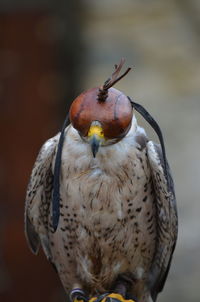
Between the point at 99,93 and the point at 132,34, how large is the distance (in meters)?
3.56

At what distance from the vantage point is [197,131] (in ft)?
20.2

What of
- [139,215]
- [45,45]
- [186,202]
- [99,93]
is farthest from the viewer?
[45,45]

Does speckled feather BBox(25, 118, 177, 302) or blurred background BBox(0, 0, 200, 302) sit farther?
blurred background BBox(0, 0, 200, 302)

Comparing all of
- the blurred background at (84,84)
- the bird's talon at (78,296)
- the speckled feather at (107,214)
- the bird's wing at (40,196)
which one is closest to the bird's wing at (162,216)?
the speckled feather at (107,214)

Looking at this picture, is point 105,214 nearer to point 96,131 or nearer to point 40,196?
point 40,196

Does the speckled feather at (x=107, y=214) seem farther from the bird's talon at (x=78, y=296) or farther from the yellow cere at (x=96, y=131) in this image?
the yellow cere at (x=96, y=131)

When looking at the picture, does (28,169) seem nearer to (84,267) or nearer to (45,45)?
(45,45)

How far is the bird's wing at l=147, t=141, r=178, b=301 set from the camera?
335 centimetres

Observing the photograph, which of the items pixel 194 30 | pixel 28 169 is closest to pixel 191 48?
pixel 194 30

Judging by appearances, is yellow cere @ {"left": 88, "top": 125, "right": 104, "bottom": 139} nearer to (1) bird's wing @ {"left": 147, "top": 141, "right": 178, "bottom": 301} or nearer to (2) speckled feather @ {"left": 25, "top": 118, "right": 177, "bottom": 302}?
(2) speckled feather @ {"left": 25, "top": 118, "right": 177, "bottom": 302}

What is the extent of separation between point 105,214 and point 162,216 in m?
0.29

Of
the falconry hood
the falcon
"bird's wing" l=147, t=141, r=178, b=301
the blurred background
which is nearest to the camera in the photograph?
the falconry hood

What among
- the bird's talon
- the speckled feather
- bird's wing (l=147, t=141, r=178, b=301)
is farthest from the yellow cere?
the bird's talon

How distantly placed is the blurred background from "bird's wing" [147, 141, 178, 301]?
2.37 metres
